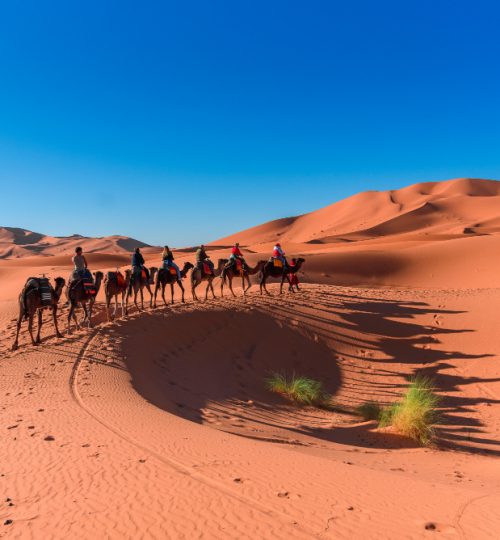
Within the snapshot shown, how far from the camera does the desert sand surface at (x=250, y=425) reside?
4.05 metres

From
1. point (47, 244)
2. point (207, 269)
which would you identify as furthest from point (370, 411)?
point (47, 244)

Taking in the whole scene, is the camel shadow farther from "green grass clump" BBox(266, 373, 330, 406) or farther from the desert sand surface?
"green grass clump" BBox(266, 373, 330, 406)

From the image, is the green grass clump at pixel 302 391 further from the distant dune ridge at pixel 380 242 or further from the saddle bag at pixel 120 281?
the distant dune ridge at pixel 380 242

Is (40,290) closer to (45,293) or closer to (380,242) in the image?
(45,293)

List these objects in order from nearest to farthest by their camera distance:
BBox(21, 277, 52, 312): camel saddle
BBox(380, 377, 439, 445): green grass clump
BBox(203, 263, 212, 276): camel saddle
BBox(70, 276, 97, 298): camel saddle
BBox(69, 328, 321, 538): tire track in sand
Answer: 1. BBox(69, 328, 321, 538): tire track in sand
2. BBox(380, 377, 439, 445): green grass clump
3. BBox(21, 277, 52, 312): camel saddle
4. BBox(70, 276, 97, 298): camel saddle
5. BBox(203, 263, 212, 276): camel saddle

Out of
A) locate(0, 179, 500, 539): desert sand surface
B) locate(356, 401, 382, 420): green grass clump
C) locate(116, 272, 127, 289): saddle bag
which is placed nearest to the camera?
locate(0, 179, 500, 539): desert sand surface

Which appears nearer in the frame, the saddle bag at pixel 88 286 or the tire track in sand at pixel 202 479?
the tire track in sand at pixel 202 479

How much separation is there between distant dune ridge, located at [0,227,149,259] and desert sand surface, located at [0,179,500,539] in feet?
238

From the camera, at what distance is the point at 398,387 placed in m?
13.2

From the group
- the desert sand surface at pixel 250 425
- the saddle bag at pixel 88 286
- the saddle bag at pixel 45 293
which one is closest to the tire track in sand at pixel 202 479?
the desert sand surface at pixel 250 425

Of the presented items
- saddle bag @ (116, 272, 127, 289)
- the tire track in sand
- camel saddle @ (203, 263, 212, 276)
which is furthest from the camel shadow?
saddle bag @ (116, 272, 127, 289)

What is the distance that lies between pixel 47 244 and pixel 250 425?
10897cm

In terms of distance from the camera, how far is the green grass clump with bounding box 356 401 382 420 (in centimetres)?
1027

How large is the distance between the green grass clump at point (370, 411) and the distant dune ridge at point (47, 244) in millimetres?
78850
